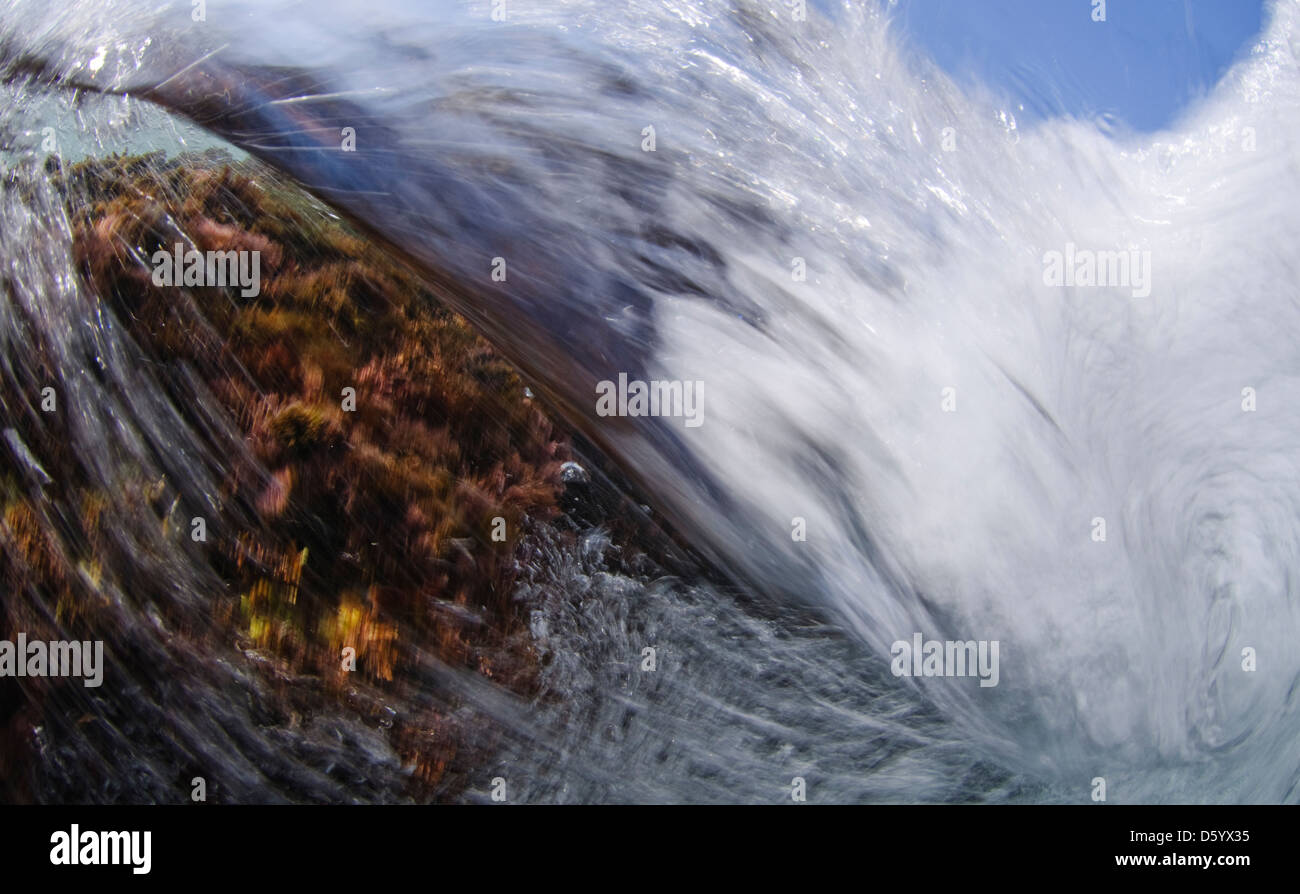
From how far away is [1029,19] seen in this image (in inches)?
86.4

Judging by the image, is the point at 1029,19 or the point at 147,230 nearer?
the point at 147,230

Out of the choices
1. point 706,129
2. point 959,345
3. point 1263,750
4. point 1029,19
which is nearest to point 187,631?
point 706,129

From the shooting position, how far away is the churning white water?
6.67 ft

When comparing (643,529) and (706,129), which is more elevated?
(706,129)

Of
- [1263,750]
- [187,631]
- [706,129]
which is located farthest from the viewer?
[1263,750]

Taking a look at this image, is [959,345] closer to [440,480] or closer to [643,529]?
[643,529]

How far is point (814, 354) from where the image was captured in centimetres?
205

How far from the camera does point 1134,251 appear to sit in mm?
2145

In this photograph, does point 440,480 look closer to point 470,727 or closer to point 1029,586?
point 470,727

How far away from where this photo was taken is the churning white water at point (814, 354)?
2033 mm

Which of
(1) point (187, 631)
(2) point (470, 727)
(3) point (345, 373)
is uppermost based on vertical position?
(3) point (345, 373)

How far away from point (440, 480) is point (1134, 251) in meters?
1.88

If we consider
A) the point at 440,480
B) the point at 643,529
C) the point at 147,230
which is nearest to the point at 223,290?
the point at 147,230

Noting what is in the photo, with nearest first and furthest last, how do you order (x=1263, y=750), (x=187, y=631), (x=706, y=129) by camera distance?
(x=187, y=631), (x=706, y=129), (x=1263, y=750)
